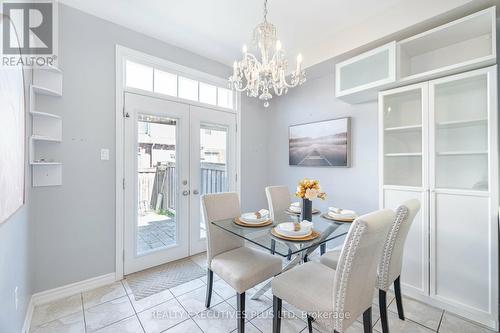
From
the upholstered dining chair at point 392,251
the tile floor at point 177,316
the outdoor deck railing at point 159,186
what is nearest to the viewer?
the upholstered dining chair at point 392,251

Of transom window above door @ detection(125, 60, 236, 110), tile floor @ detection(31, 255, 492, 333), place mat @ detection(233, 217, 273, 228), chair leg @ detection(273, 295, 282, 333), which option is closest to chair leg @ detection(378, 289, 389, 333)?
tile floor @ detection(31, 255, 492, 333)

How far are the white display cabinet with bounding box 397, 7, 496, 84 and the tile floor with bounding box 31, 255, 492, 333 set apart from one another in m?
2.10

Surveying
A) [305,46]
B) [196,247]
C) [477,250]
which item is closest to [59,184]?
[196,247]

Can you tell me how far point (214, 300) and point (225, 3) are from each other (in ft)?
9.34

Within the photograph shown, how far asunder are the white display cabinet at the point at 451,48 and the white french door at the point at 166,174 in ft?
7.61

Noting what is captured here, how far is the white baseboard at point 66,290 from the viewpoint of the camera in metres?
1.87

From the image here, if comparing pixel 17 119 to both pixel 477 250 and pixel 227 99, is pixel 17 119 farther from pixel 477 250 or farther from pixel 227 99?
pixel 477 250

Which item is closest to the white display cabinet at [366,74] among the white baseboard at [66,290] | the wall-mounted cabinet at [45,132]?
the wall-mounted cabinet at [45,132]

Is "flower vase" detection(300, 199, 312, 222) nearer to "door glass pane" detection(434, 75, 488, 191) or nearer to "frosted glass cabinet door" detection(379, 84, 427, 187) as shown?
"frosted glass cabinet door" detection(379, 84, 427, 187)

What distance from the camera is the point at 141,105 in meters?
2.54

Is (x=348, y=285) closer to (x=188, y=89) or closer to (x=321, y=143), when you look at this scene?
(x=321, y=143)

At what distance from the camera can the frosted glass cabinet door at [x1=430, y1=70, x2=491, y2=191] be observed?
1.92 metres

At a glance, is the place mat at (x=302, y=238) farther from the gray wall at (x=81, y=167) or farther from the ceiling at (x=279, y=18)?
the ceiling at (x=279, y=18)

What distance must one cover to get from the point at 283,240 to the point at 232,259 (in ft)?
1.89
